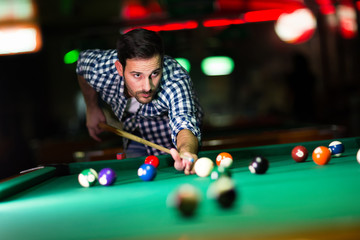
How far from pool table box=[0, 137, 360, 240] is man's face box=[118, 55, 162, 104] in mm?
701

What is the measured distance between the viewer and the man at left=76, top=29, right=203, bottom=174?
93.3 inches

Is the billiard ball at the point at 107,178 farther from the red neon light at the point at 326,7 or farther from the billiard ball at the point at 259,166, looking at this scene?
the red neon light at the point at 326,7

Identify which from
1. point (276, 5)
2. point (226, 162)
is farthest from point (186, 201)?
point (276, 5)

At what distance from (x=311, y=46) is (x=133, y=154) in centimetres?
595

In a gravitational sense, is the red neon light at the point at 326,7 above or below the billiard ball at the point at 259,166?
above

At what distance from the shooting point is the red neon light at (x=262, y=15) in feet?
25.2

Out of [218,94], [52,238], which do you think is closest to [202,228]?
[52,238]

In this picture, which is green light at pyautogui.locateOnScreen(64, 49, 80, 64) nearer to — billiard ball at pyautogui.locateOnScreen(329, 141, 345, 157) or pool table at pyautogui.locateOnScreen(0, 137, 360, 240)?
pool table at pyautogui.locateOnScreen(0, 137, 360, 240)

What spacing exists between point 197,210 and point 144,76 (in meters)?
1.47

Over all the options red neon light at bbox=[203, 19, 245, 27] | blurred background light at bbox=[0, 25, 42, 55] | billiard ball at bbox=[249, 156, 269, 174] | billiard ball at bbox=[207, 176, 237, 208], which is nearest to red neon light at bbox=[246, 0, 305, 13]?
red neon light at bbox=[203, 19, 245, 27]

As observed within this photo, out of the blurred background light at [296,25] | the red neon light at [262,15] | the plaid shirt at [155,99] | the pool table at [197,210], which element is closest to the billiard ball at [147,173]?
the pool table at [197,210]

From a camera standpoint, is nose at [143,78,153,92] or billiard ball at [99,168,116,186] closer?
billiard ball at [99,168,116,186]

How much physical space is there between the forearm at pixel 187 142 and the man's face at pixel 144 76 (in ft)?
1.33

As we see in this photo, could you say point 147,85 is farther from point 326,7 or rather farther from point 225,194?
point 326,7
